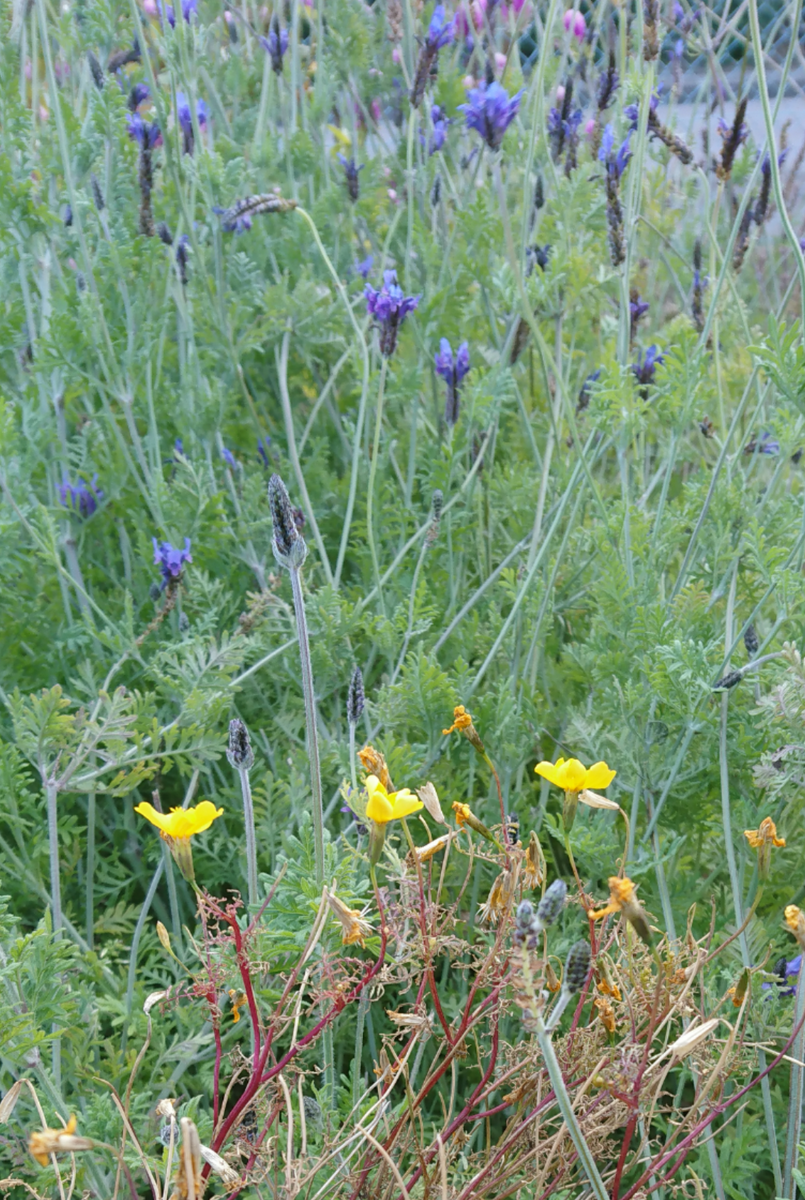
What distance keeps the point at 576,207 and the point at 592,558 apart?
0.54 meters

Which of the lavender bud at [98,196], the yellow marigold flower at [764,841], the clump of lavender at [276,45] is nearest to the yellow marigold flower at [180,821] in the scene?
the yellow marigold flower at [764,841]

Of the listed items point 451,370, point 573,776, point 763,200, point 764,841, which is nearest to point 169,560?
point 451,370

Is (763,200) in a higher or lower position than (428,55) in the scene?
lower

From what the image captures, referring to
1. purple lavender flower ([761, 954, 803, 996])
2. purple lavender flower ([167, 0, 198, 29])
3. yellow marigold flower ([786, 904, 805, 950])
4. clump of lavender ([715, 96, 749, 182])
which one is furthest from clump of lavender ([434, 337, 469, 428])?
yellow marigold flower ([786, 904, 805, 950])

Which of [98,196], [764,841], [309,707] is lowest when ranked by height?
[764,841]

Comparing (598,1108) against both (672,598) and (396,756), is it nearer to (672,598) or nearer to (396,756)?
(396,756)

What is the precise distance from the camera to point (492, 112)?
4.84 feet

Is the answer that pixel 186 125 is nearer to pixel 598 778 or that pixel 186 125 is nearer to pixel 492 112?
pixel 492 112

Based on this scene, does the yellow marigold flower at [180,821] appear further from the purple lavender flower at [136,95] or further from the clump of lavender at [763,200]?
the purple lavender flower at [136,95]

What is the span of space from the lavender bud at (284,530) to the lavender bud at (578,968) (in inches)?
13.5

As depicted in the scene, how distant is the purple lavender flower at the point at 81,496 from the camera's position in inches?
65.9

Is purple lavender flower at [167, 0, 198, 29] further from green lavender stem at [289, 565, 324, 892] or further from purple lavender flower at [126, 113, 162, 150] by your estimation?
green lavender stem at [289, 565, 324, 892]

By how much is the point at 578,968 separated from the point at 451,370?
1.08m

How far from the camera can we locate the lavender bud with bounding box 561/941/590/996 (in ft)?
2.06
